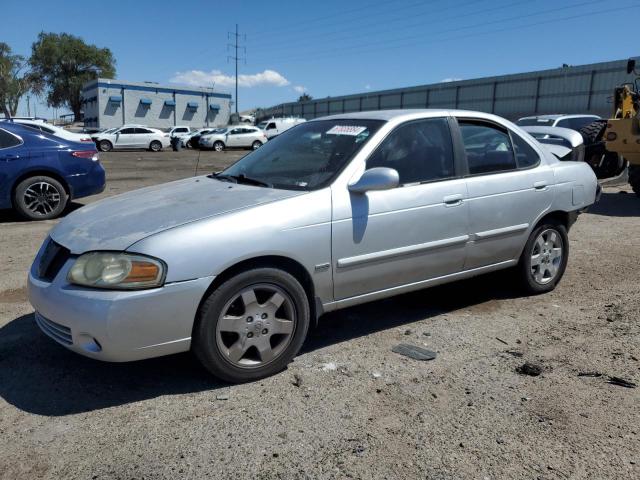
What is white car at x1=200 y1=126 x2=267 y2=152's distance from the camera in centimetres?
3488

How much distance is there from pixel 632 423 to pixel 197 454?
2.20 metres

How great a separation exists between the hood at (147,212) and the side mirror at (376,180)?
0.39m

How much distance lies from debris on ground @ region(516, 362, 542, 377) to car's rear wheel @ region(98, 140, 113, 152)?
33.2m

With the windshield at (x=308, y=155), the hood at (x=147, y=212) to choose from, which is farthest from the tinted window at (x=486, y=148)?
the hood at (x=147, y=212)

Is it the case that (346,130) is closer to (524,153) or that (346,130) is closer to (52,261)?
(524,153)

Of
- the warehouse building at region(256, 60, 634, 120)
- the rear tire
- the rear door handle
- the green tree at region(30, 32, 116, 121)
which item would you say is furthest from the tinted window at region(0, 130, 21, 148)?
the green tree at region(30, 32, 116, 121)

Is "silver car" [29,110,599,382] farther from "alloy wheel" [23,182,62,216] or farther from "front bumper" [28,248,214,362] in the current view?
"alloy wheel" [23,182,62,216]

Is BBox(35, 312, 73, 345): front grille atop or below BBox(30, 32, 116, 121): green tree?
below

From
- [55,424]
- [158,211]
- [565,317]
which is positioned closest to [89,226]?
[158,211]

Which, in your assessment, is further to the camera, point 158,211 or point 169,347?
point 158,211

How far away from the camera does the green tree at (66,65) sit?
66844 mm

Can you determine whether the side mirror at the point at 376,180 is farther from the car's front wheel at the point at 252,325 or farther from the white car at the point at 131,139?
the white car at the point at 131,139

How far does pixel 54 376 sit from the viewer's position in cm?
346

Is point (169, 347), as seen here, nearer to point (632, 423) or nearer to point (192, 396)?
point (192, 396)
